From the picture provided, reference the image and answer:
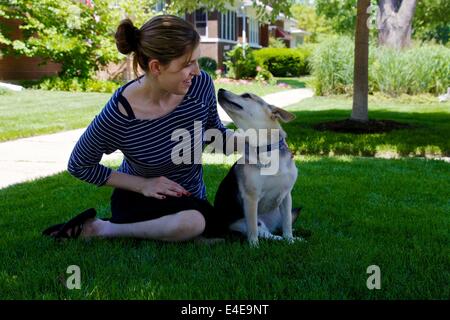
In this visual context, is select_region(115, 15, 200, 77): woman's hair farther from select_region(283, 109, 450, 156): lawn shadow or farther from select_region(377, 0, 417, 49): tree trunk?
select_region(377, 0, 417, 49): tree trunk

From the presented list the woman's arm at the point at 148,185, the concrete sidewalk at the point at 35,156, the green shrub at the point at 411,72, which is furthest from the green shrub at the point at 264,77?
the woman's arm at the point at 148,185

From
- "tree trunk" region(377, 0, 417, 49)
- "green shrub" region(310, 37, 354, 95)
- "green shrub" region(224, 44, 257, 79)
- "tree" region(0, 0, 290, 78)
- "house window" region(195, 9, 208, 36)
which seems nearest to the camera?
"green shrub" region(310, 37, 354, 95)

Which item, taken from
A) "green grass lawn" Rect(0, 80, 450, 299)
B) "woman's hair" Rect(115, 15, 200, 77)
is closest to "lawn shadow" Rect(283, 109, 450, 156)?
Result: "green grass lawn" Rect(0, 80, 450, 299)

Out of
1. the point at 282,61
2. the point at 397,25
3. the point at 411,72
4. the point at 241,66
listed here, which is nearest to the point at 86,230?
the point at 411,72

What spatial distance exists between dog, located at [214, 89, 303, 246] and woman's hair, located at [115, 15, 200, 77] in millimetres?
582

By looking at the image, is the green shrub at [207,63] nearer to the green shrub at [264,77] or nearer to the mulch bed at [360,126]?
the green shrub at [264,77]

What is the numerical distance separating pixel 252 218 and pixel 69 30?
16567 millimetres

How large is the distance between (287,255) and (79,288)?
1.30m

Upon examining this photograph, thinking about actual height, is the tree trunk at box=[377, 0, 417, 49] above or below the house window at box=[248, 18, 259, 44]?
below

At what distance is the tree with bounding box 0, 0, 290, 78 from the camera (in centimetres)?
1777

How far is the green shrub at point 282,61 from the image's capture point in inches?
1334

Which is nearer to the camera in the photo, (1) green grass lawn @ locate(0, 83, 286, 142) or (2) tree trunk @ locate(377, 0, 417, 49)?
(1) green grass lawn @ locate(0, 83, 286, 142)

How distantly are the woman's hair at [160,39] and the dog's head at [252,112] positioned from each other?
562 mm
